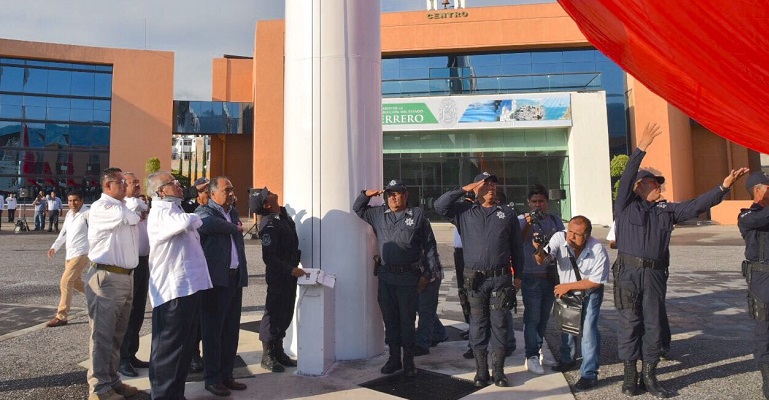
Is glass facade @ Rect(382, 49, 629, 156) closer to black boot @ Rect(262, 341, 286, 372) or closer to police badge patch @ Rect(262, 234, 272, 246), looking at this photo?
police badge patch @ Rect(262, 234, 272, 246)

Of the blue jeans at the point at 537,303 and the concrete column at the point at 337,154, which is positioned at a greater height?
the concrete column at the point at 337,154

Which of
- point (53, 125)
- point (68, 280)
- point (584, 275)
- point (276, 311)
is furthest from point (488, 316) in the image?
point (53, 125)

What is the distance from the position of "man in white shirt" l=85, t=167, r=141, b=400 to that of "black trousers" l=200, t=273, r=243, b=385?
0.70m

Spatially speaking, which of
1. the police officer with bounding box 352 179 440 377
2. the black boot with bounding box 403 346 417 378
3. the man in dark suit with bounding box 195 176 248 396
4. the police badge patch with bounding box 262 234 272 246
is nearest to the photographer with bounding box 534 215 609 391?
the police officer with bounding box 352 179 440 377

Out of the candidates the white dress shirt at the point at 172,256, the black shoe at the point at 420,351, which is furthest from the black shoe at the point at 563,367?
the white dress shirt at the point at 172,256

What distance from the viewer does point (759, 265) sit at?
4.36m

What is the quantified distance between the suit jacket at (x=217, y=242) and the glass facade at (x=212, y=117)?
117ft

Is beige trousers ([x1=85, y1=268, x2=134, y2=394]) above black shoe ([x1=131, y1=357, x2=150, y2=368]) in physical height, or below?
above

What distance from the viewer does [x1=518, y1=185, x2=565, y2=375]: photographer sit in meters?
5.12

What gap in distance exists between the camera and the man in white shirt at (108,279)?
4.11m

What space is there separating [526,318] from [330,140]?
2.91 m

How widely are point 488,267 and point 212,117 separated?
37.3 meters

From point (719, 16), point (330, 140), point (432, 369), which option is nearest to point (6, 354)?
point (330, 140)

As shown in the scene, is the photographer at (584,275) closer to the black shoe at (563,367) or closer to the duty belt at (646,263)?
the black shoe at (563,367)
